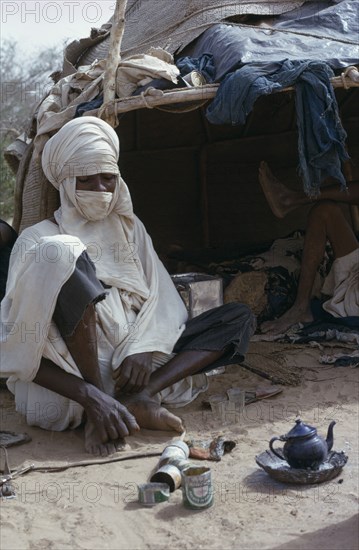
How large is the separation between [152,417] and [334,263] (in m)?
2.50

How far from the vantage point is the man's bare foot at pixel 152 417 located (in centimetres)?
385

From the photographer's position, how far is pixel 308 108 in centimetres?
500

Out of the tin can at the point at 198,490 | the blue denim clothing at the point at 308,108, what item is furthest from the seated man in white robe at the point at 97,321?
the blue denim clothing at the point at 308,108

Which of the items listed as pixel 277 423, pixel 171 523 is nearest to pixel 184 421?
pixel 277 423

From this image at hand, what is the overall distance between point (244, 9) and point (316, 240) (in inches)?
70.4

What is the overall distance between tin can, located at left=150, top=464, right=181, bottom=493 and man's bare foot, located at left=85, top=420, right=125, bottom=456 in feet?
1.44

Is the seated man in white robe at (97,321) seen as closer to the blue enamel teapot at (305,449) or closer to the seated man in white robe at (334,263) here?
the blue enamel teapot at (305,449)

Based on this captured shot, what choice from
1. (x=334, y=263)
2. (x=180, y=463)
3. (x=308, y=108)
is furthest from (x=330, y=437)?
(x=334, y=263)

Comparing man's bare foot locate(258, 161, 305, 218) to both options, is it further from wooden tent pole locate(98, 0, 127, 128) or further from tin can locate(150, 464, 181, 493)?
tin can locate(150, 464, 181, 493)

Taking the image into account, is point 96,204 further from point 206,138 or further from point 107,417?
point 206,138

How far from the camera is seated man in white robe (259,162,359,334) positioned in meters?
5.77

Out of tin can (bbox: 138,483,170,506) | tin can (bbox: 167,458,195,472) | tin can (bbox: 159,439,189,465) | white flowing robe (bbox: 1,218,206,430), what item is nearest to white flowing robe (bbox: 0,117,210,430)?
white flowing robe (bbox: 1,218,206,430)

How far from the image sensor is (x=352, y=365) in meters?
5.04

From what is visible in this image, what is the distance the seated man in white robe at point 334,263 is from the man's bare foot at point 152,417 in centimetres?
206
